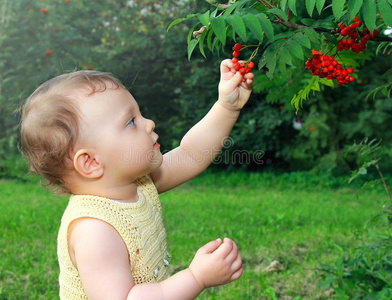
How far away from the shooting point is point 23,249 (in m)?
4.39

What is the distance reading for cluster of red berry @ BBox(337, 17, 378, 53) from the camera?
1.84 meters

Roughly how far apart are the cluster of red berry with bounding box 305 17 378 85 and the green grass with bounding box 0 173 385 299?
4.94ft

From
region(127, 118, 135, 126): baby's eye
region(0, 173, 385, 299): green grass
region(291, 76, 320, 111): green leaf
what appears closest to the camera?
region(127, 118, 135, 126): baby's eye

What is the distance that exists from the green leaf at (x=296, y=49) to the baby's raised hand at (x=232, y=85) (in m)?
0.32

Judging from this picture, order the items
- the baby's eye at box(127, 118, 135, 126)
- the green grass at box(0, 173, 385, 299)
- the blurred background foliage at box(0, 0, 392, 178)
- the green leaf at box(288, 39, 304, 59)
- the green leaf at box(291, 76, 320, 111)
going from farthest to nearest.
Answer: the blurred background foliage at box(0, 0, 392, 178) → the green grass at box(0, 173, 385, 299) → the green leaf at box(291, 76, 320, 111) → the baby's eye at box(127, 118, 135, 126) → the green leaf at box(288, 39, 304, 59)

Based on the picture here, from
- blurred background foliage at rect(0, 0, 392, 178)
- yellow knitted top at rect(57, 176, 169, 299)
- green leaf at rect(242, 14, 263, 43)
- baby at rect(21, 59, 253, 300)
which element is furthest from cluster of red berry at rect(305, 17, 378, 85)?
blurred background foliage at rect(0, 0, 392, 178)

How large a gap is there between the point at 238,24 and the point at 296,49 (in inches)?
9.0

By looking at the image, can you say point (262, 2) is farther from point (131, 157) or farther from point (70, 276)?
point (70, 276)

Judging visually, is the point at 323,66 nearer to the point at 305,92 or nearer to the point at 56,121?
the point at 305,92

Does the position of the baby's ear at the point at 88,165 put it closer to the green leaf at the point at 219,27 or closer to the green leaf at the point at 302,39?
the green leaf at the point at 219,27

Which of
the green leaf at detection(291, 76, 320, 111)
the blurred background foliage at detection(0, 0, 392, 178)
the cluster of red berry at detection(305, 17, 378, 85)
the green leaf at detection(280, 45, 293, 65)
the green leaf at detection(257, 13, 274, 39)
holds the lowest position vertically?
the blurred background foliage at detection(0, 0, 392, 178)

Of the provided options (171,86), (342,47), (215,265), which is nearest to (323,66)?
(342,47)

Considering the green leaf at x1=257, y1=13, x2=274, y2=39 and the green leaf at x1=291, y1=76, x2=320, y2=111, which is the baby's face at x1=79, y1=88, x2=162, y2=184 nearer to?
the green leaf at x1=257, y1=13, x2=274, y2=39

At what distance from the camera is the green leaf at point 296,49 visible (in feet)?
5.38
